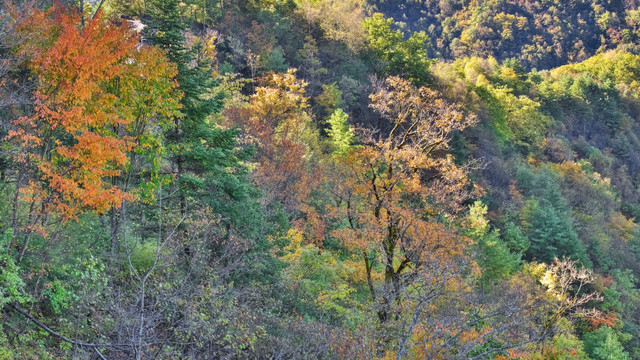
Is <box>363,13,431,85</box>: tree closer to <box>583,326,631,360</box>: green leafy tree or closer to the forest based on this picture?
the forest

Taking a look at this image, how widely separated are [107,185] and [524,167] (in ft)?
117

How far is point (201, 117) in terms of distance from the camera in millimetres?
12219

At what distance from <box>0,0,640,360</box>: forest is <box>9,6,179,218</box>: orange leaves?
0.18ft

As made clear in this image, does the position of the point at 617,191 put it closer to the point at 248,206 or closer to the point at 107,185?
the point at 248,206

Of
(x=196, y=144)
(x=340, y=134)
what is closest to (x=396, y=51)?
(x=340, y=134)

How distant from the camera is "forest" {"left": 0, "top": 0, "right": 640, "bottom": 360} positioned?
855cm

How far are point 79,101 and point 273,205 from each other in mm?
8869

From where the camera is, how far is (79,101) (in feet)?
30.2

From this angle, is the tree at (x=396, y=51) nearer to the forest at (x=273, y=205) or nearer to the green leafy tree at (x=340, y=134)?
the forest at (x=273, y=205)

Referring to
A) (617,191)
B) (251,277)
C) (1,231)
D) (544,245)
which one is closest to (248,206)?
(251,277)

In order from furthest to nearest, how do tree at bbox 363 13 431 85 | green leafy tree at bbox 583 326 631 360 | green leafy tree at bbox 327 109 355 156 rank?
tree at bbox 363 13 431 85 → green leafy tree at bbox 327 109 355 156 → green leafy tree at bbox 583 326 631 360

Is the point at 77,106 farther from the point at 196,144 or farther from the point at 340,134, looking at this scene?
the point at 340,134

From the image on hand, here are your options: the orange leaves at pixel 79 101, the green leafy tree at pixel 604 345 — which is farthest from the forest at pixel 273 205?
the green leafy tree at pixel 604 345

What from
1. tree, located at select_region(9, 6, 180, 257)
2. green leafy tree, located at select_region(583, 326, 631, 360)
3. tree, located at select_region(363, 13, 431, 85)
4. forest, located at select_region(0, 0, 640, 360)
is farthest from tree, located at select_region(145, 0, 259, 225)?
tree, located at select_region(363, 13, 431, 85)
